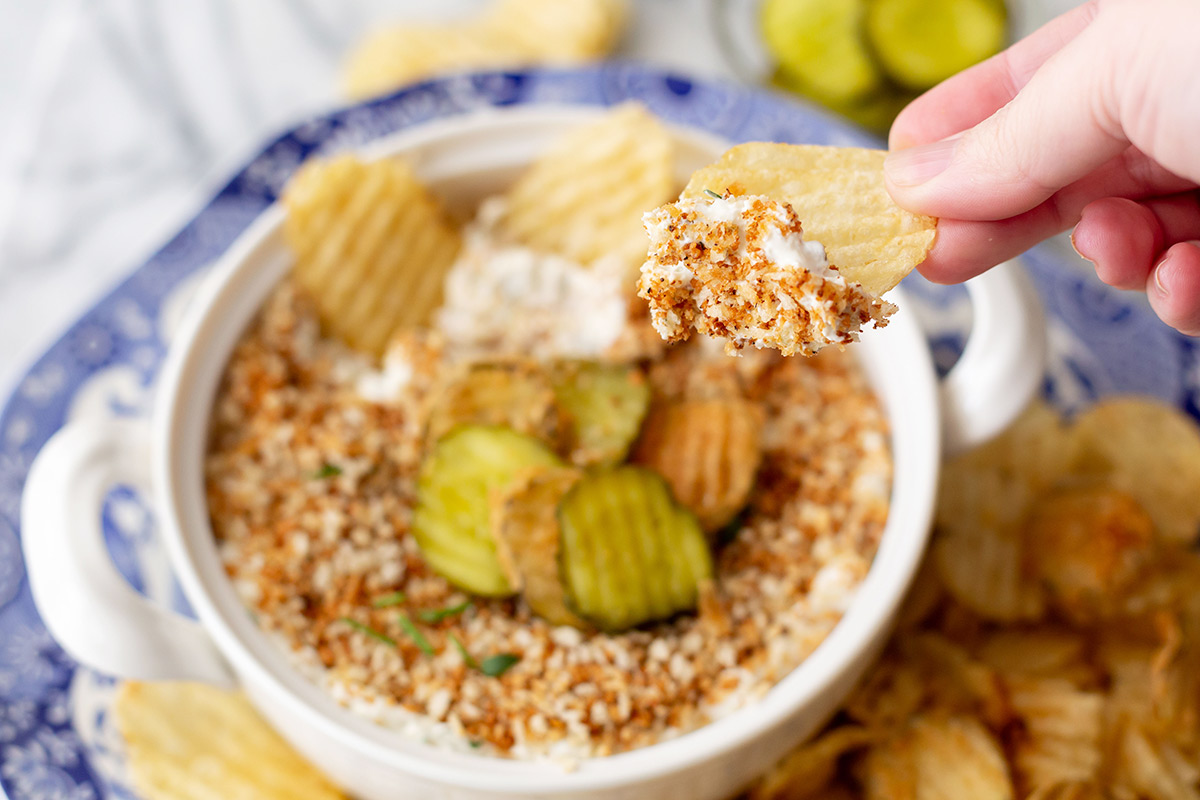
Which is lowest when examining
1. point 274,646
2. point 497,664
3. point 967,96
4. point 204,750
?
point 204,750

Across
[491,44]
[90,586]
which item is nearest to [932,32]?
[491,44]

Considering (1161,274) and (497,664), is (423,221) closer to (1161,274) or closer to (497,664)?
(497,664)

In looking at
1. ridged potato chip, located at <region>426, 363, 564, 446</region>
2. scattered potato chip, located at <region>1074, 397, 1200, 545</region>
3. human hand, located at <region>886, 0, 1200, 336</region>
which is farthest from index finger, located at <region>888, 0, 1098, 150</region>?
scattered potato chip, located at <region>1074, 397, 1200, 545</region>

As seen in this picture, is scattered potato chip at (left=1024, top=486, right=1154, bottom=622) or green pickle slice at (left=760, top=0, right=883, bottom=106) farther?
green pickle slice at (left=760, top=0, right=883, bottom=106)

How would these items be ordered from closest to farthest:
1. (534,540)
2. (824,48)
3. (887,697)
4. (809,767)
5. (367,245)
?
1. (534,540)
2. (809,767)
3. (887,697)
4. (367,245)
5. (824,48)

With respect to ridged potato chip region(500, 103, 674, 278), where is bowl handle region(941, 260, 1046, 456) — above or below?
below

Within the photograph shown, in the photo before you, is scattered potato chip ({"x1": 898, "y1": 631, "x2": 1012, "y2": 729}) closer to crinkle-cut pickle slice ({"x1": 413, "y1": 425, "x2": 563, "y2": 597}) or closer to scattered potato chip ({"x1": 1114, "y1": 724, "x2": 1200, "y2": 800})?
scattered potato chip ({"x1": 1114, "y1": 724, "x2": 1200, "y2": 800})
